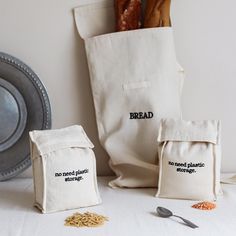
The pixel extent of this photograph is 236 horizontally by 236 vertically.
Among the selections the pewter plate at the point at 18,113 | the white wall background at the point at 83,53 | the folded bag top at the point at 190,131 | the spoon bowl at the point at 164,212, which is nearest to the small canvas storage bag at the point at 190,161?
the folded bag top at the point at 190,131

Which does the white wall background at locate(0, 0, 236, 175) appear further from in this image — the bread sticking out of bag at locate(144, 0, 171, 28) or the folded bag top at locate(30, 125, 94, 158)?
the folded bag top at locate(30, 125, 94, 158)

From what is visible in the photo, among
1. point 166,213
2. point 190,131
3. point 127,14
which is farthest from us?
point 127,14

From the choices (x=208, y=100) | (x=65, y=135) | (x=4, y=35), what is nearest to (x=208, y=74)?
(x=208, y=100)

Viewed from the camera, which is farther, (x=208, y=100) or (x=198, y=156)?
(x=208, y=100)

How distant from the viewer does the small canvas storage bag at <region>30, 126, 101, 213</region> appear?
1039 millimetres

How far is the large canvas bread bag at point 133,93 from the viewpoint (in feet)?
4.00

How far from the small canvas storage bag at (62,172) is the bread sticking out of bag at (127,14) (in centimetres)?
35

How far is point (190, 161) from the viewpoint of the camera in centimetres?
110

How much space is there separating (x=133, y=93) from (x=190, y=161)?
10.1 inches

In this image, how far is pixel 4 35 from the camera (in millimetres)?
1301

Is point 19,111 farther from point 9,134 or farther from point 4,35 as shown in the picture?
point 4,35

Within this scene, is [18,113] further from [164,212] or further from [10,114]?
[164,212]

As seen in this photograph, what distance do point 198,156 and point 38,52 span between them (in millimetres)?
550

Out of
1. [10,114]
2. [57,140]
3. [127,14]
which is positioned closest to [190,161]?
[57,140]
